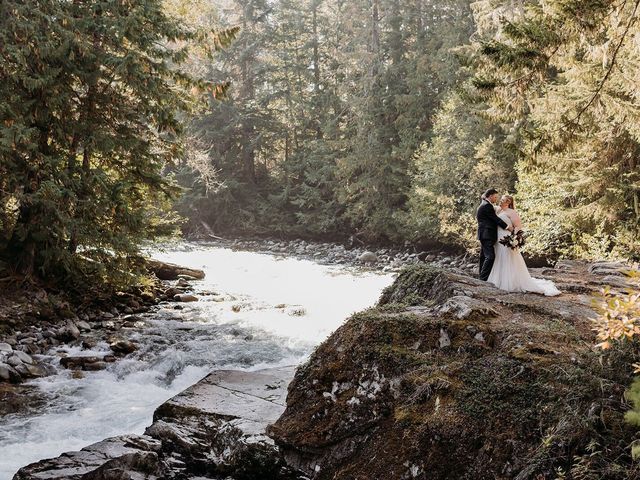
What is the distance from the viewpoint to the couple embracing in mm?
8094

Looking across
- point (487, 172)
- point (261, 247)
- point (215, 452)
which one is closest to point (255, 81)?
point (261, 247)

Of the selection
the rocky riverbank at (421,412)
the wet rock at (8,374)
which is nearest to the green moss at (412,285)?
the rocky riverbank at (421,412)

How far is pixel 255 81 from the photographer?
3894cm

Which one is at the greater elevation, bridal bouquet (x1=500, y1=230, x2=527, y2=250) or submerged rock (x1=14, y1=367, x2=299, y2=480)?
bridal bouquet (x1=500, y1=230, x2=527, y2=250)

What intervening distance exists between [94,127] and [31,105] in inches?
48.2

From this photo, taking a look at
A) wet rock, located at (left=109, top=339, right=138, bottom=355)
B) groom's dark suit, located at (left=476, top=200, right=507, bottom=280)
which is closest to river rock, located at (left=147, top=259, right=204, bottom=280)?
wet rock, located at (left=109, top=339, right=138, bottom=355)

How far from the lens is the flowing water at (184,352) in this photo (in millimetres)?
6273

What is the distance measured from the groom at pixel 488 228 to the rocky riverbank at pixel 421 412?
218 centimetres

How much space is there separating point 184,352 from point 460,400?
6.34 metres

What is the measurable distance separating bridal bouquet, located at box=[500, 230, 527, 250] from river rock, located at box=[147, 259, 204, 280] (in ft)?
38.3

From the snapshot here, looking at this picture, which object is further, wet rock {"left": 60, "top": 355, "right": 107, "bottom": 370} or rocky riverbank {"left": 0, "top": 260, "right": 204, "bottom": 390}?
wet rock {"left": 60, "top": 355, "right": 107, "bottom": 370}

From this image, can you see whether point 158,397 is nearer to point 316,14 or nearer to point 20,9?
point 20,9

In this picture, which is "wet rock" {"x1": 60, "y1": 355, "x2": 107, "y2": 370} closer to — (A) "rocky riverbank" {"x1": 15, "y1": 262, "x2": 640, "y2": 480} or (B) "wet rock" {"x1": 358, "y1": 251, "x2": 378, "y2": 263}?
(A) "rocky riverbank" {"x1": 15, "y1": 262, "x2": 640, "y2": 480}

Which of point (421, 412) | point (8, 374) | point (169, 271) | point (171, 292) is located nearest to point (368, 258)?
point (169, 271)
